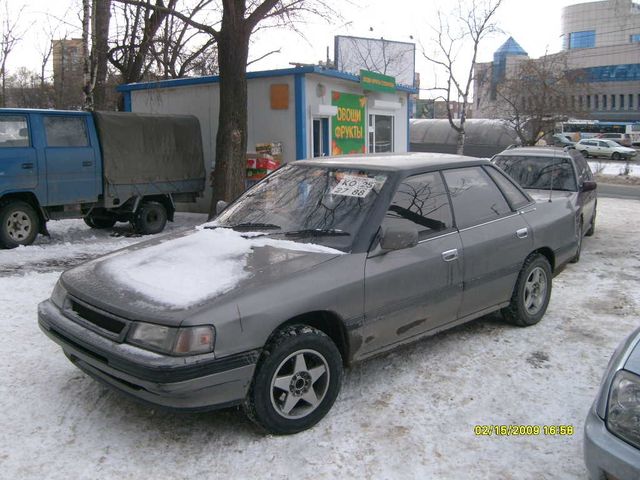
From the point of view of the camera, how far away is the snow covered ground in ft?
10.3

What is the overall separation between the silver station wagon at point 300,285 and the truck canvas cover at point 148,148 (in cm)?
587

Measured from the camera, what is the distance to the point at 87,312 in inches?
137

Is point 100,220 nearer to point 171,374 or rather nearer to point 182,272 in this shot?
point 182,272

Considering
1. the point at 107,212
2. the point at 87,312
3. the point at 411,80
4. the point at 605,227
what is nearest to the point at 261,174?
the point at 107,212

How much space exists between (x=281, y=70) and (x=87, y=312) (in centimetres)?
944

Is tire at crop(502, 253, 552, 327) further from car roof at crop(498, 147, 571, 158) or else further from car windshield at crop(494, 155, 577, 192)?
car roof at crop(498, 147, 571, 158)

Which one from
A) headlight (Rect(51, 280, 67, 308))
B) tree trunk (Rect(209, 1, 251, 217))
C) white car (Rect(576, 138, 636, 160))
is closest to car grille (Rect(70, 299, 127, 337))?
headlight (Rect(51, 280, 67, 308))

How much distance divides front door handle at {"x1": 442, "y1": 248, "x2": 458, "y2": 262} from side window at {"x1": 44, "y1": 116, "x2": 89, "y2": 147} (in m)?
7.06

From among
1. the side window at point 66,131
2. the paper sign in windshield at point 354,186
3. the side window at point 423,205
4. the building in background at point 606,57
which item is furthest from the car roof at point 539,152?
the building in background at point 606,57

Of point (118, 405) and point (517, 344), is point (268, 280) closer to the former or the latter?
point (118, 405)

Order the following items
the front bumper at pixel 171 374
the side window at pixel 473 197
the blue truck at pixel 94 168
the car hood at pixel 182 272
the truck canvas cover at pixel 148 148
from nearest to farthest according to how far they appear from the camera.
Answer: the front bumper at pixel 171 374 < the car hood at pixel 182 272 < the side window at pixel 473 197 < the blue truck at pixel 94 168 < the truck canvas cover at pixel 148 148

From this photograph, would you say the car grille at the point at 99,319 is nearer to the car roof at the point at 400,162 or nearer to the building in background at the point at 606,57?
the car roof at the point at 400,162

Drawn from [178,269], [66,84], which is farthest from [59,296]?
[66,84]

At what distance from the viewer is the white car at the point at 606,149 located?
44.5 m
